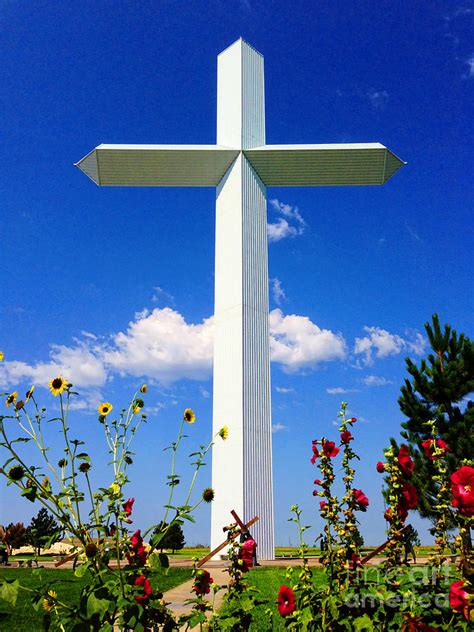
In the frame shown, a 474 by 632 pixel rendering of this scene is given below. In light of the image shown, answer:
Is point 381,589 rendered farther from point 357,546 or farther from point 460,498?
point 460,498

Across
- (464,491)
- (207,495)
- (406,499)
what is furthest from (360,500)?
(207,495)

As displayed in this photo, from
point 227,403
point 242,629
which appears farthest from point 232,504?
point 242,629

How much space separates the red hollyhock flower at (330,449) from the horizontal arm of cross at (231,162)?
1285 centimetres

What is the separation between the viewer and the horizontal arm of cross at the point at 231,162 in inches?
557

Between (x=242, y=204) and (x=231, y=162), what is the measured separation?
1.38 meters

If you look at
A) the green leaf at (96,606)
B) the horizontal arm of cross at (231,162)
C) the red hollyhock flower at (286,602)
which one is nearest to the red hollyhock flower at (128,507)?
the green leaf at (96,606)

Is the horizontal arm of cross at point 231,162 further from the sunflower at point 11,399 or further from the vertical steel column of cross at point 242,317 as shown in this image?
the sunflower at point 11,399

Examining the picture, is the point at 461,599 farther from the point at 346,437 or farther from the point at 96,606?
the point at 96,606

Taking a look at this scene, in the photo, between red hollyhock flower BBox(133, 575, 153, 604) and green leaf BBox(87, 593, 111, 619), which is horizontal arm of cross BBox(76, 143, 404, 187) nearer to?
red hollyhock flower BBox(133, 575, 153, 604)

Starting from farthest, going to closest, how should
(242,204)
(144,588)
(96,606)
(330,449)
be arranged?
(242,204) < (330,449) < (144,588) < (96,606)

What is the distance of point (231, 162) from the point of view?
48.4 ft

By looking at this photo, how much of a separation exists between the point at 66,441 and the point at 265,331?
11.5 m

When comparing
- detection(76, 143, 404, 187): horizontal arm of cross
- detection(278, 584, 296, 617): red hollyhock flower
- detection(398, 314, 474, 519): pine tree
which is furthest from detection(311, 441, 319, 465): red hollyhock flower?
detection(76, 143, 404, 187): horizontal arm of cross

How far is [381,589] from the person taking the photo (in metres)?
1.92
